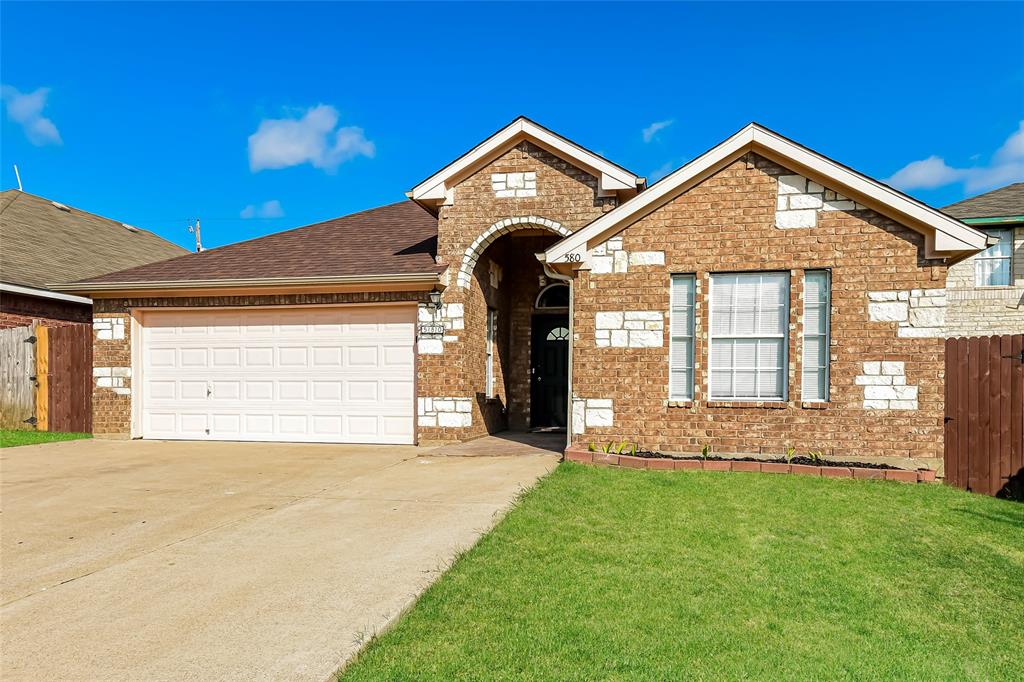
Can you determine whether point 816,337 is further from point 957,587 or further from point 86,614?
point 86,614

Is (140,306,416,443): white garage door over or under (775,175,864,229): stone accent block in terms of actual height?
under

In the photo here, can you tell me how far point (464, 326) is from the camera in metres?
11.4

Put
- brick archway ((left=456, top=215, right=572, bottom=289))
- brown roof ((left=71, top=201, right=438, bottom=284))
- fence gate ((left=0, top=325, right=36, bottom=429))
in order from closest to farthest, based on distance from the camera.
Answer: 1. brick archway ((left=456, top=215, right=572, bottom=289))
2. brown roof ((left=71, top=201, right=438, bottom=284))
3. fence gate ((left=0, top=325, right=36, bottom=429))

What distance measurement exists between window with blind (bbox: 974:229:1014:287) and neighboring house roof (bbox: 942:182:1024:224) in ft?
1.56

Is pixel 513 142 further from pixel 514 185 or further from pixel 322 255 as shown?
pixel 322 255

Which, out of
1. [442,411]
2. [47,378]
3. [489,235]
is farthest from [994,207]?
[47,378]

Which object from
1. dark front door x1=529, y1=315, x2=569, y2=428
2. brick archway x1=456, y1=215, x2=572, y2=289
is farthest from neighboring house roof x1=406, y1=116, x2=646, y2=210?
dark front door x1=529, y1=315, x2=569, y2=428

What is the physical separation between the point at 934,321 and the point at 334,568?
7803 millimetres

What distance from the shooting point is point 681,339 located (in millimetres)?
9289

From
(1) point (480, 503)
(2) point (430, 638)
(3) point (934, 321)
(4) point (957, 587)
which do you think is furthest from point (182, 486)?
(3) point (934, 321)

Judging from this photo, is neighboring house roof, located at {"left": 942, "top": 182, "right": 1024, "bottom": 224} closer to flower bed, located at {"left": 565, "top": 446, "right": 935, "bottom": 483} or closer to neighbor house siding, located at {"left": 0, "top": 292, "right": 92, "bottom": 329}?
flower bed, located at {"left": 565, "top": 446, "right": 935, "bottom": 483}

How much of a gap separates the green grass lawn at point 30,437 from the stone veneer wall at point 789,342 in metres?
9.91

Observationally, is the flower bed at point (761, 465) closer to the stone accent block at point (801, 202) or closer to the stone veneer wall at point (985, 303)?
the stone accent block at point (801, 202)

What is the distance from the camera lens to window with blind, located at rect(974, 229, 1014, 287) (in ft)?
51.2
